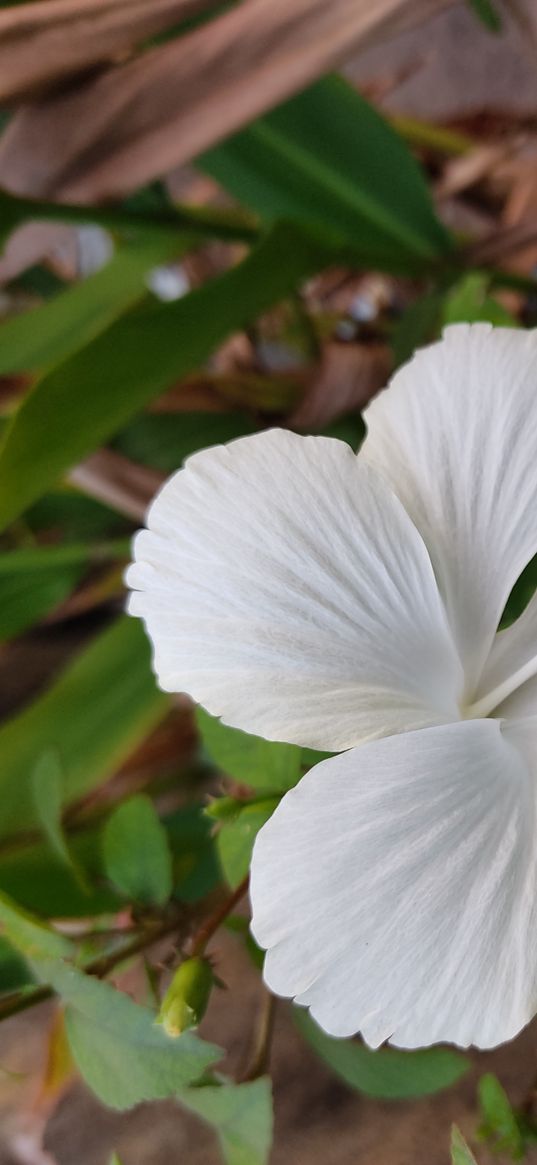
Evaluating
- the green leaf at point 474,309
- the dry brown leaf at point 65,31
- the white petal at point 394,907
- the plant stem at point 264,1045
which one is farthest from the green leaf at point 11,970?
→ the dry brown leaf at point 65,31

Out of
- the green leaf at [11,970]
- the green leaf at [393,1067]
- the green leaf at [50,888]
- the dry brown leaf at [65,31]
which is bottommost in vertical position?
the green leaf at [50,888]

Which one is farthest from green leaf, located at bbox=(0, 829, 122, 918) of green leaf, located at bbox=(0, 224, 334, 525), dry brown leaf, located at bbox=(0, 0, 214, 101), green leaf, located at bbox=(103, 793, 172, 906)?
dry brown leaf, located at bbox=(0, 0, 214, 101)

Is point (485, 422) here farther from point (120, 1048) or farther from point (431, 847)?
point (120, 1048)

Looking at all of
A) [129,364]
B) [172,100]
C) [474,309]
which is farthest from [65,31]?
[474,309]

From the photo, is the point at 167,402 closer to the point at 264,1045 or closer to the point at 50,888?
the point at 50,888

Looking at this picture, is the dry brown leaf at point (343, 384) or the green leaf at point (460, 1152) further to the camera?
the dry brown leaf at point (343, 384)

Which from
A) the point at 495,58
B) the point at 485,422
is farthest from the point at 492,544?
the point at 495,58

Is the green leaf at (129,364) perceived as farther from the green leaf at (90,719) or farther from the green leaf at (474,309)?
the green leaf at (90,719)
